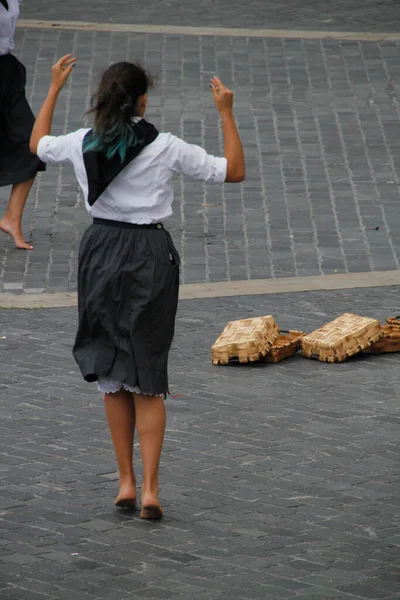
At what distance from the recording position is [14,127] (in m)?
9.73

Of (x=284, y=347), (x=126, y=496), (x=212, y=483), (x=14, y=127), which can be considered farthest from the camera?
(x=14, y=127)

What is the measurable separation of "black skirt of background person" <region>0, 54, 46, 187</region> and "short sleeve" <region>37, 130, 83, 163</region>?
405 centimetres

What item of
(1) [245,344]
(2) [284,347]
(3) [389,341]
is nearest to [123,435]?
(1) [245,344]

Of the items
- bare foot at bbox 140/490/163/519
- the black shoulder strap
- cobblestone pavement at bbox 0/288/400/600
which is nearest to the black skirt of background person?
cobblestone pavement at bbox 0/288/400/600

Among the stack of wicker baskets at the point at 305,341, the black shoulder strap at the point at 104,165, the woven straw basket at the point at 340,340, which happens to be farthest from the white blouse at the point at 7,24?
the black shoulder strap at the point at 104,165

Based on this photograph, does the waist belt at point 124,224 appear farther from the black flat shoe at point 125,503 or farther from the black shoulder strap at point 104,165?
the black flat shoe at point 125,503

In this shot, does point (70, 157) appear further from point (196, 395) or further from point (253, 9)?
point (253, 9)

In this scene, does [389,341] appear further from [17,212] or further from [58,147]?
[17,212]

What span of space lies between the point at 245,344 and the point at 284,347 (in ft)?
0.84

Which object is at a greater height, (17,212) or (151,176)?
(151,176)

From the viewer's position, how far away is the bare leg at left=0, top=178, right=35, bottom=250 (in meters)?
9.93

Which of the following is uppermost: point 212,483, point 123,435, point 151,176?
point 151,176

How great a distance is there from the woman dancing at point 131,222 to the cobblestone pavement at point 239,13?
10.9 meters

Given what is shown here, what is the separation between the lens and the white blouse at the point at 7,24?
9.30m
